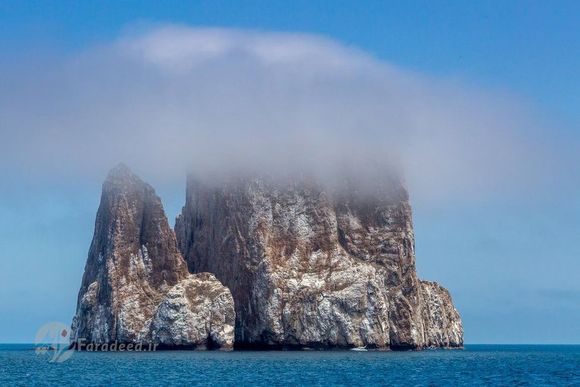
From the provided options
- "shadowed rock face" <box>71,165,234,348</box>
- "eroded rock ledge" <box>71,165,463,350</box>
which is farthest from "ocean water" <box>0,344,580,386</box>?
"shadowed rock face" <box>71,165,234,348</box>

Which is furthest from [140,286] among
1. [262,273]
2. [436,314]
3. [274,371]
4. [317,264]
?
[274,371]

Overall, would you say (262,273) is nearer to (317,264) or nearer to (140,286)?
(317,264)

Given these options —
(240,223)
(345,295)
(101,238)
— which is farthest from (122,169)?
(345,295)

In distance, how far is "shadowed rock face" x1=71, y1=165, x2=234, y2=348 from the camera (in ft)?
519

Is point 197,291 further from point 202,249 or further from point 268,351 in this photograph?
point 202,249

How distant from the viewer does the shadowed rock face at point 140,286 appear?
15812 cm

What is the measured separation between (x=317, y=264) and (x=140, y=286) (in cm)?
3212

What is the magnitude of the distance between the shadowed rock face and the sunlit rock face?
8196 millimetres

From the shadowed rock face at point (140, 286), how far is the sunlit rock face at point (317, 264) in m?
8.20

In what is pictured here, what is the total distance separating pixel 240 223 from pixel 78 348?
122 feet

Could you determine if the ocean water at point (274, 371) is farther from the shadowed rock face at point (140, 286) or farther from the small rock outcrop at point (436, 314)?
the small rock outcrop at point (436, 314)

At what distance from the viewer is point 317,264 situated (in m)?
170

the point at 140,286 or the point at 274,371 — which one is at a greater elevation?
the point at 140,286

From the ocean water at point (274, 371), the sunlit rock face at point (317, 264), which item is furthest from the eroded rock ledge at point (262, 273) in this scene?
the ocean water at point (274, 371)
